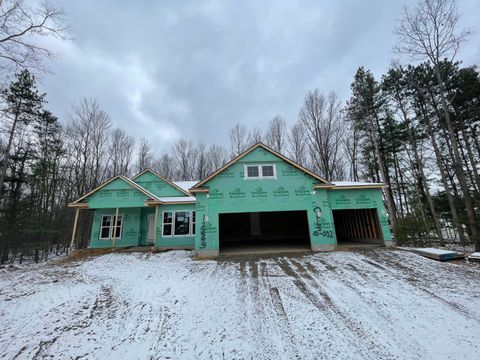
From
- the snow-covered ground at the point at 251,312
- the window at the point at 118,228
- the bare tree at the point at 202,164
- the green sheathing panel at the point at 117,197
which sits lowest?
the snow-covered ground at the point at 251,312

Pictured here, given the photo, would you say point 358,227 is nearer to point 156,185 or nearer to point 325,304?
point 325,304

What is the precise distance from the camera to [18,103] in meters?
15.8

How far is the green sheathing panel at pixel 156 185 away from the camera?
16.2 meters

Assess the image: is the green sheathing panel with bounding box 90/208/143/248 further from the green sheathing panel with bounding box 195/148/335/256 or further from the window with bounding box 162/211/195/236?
the green sheathing panel with bounding box 195/148/335/256

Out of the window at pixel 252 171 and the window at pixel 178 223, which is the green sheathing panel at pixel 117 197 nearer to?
the window at pixel 178 223

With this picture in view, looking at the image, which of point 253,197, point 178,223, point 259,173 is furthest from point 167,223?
point 259,173

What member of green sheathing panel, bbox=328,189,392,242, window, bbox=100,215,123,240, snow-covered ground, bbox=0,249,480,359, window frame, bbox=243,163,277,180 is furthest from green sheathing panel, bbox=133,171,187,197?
green sheathing panel, bbox=328,189,392,242

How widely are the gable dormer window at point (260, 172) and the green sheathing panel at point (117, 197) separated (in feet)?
25.1

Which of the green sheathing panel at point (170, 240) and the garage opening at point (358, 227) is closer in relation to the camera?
the garage opening at point (358, 227)

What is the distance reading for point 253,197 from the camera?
1103 cm

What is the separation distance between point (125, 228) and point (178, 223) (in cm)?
428

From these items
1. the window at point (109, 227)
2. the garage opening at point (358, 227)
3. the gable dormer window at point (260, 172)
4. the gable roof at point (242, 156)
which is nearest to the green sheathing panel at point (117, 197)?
the window at point (109, 227)

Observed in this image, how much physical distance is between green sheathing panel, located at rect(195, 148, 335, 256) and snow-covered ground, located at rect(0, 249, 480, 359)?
2473 millimetres

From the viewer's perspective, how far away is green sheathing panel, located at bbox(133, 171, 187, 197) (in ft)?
53.3
